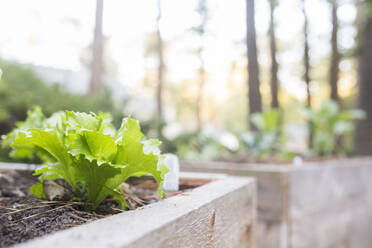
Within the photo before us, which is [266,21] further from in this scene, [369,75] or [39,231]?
[39,231]

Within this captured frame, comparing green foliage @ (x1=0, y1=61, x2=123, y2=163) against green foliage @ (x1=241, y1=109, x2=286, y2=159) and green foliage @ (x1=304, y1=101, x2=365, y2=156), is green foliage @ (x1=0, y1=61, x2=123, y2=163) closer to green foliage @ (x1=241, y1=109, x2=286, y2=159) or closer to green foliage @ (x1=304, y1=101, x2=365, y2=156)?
green foliage @ (x1=241, y1=109, x2=286, y2=159)

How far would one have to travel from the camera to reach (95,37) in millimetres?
6094

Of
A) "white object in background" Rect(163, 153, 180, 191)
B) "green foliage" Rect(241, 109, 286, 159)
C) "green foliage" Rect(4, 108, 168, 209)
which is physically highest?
"green foliage" Rect(4, 108, 168, 209)

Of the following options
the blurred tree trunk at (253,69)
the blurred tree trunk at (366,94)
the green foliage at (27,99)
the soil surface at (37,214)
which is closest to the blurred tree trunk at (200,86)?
the blurred tree trunk at (253,69)

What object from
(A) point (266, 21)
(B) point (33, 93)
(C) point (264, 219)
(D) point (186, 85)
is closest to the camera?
(C) point (264, 219)

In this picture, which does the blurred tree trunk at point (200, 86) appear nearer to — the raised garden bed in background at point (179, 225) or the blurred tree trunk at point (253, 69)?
the blurred tree trunk at point (253, 69)

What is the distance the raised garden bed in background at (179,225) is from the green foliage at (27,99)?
76.9 inches

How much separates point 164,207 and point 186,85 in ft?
46.0

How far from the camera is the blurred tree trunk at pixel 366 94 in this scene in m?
5.20

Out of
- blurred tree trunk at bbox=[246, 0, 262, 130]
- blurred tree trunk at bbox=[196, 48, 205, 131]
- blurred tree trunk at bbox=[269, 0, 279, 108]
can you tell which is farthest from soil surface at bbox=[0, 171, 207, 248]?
blurred tree trunk at bbox=[196, 48, 205, 131]

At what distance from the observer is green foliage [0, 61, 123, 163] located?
2758 mm

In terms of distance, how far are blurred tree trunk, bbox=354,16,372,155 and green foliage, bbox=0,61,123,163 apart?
4.16 meters

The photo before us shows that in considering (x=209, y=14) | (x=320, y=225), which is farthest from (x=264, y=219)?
(x=209, y=14)

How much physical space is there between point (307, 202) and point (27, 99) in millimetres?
2452
